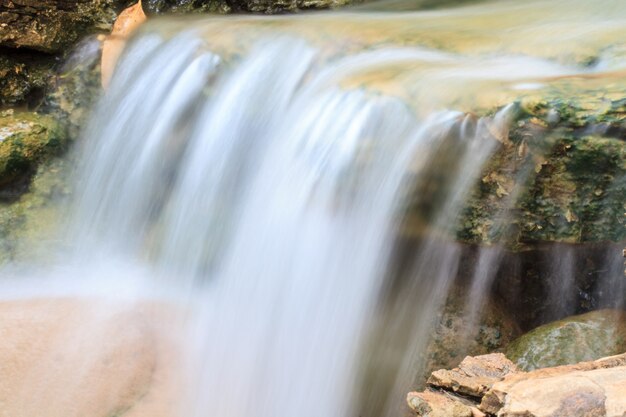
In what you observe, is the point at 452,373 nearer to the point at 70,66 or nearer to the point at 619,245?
the point at 619,245

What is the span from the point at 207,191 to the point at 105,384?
1514 mm

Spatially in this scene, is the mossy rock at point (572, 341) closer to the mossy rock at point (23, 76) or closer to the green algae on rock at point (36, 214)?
the green algae on rock at point (36, 214)

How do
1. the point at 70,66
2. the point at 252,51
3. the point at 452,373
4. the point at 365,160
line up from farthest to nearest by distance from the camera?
1. the point at 70,66
2. the point at 252,51
3. the point at 365,160
4. the point at 452,373

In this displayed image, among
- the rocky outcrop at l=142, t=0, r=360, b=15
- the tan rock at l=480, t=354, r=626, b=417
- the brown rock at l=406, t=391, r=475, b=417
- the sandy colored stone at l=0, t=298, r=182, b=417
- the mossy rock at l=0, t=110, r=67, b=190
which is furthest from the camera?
the rocky outcrop at l=142, t=0, r=360, b=15

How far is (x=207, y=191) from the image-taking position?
5000 mm

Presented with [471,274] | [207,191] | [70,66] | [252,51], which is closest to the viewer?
[471,274]

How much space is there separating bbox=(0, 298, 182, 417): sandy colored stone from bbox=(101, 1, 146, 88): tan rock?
7.16 ft

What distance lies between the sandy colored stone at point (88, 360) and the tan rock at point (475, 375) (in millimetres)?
1506

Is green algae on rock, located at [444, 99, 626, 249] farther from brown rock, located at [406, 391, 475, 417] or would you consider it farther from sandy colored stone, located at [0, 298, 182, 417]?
sandy colored stone, located at [0, 298, 182, 417]

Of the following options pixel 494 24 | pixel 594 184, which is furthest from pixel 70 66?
pixel 594 184

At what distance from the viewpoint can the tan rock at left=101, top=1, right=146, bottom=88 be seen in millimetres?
6000

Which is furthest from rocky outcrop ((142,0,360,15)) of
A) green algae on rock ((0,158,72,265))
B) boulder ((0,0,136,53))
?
green algae on rock ((0,158,72,265))

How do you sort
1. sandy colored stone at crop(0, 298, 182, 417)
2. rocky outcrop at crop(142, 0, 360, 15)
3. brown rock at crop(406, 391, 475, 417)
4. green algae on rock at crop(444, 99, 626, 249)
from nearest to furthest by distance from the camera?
brown rock at crop(406, 391, 475, 417) < green algae on rock at crop(444, 99, 626, 249) < sandy colored stone at crop(0, 298, 182, 417) < rocky outcrop at crop(142, 0, 360, 15)

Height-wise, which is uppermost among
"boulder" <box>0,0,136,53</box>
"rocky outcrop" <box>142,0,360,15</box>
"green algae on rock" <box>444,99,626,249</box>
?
"rocky outcrop" <box>142,0,360,15</box>
